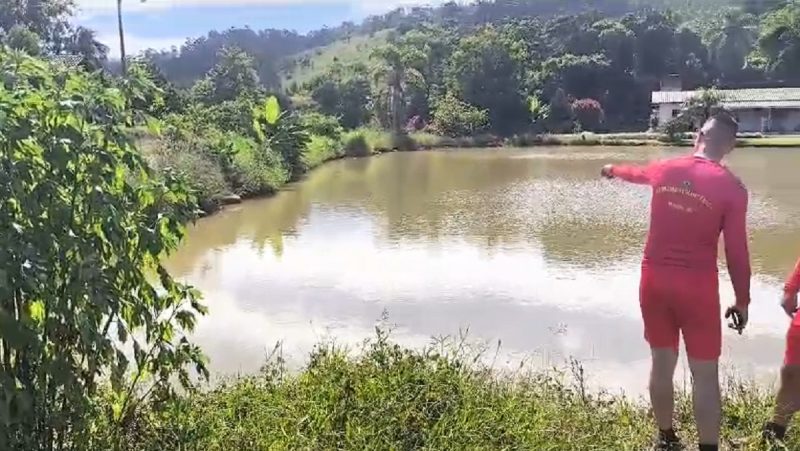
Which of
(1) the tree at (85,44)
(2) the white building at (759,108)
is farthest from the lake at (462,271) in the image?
(1) the tree at (85,44)

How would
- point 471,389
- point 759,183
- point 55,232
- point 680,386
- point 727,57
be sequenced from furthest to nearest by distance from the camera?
point 727,57 → point 759,183 → point 680,386 → point 471,389 → point 55,232

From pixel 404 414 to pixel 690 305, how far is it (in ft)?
3.52

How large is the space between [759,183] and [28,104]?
1541 cm

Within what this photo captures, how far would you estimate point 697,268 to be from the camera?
2.80m

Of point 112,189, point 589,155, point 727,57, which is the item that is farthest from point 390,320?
point 727,57

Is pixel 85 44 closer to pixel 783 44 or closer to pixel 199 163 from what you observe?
pixel 199 163

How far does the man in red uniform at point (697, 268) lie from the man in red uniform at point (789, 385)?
274mm

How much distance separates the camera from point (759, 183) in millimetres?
15539

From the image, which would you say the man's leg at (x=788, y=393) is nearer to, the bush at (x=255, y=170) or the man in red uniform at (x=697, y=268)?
the man in red uniform at (x=697, y=268)

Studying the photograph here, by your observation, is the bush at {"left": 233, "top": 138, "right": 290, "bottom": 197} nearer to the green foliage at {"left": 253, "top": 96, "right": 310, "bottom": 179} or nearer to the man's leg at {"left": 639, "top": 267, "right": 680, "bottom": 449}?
the green foliage at {"left": 253, "top": 96, "right": 310, "bottom": 179}

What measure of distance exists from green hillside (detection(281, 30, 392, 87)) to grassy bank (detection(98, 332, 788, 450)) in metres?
36.4

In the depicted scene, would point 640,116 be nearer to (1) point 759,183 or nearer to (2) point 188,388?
(1) point 759,183

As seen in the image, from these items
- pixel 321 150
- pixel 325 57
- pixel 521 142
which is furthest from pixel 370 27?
pixel 321 150

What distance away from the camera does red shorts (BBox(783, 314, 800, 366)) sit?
2.93 meters
